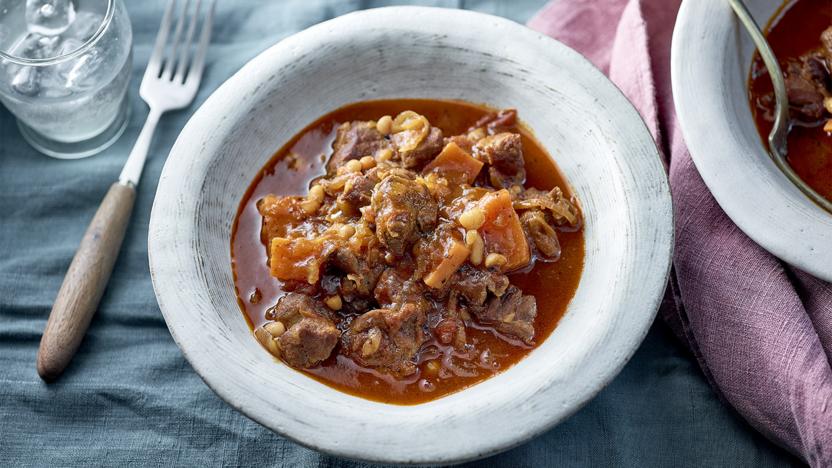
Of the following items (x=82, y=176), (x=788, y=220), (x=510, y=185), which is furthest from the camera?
(x=82, y=176)

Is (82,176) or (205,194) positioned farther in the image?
(82,176)

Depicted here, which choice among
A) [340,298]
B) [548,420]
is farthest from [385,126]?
[548,420]

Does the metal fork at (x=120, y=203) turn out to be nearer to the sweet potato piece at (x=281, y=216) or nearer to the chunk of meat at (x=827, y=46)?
the sweet potato piece at (x=281, y=216)

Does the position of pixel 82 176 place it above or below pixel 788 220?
below

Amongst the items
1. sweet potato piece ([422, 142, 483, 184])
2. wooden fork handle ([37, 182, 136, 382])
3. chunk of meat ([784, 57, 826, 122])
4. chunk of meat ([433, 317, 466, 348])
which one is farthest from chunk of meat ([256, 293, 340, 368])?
chunk of meat ([784, 57, 826, 122])

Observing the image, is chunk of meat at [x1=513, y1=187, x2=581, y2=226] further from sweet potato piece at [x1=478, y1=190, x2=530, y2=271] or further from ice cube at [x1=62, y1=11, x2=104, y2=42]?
ice cube at [x1=62, y1=11, x2=104, y2=42]

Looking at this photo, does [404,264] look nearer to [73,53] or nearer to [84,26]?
[73,53]

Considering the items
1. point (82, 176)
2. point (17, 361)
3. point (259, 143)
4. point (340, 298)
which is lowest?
point (17, 361)

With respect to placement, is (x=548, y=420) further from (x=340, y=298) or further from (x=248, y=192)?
(x=248, y=192)
